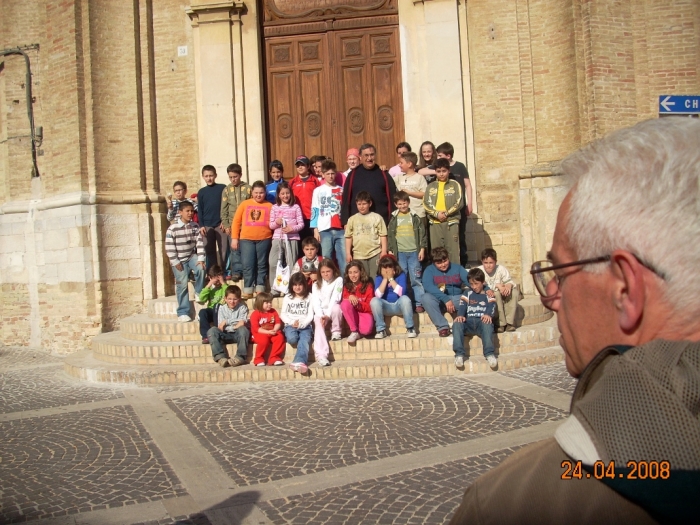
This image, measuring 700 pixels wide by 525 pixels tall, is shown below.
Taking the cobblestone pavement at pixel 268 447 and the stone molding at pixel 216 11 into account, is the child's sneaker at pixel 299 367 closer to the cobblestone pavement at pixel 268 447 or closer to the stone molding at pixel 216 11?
the cobblestone pavement at pixel 268 447

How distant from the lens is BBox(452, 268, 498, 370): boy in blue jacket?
27.1 feet

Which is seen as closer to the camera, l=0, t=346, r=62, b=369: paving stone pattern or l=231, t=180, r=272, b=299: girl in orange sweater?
l=231, t=180, r=272, b=299: girl in orange sweater

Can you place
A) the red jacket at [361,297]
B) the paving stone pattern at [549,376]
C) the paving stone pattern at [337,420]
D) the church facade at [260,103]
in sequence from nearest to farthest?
the paving stone pattern at [337,420], the paving stone pattern at [549,376], the red jacket at [361,297], the church facade at [260,103]

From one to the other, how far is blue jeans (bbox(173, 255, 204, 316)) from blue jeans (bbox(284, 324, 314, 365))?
2.13 metres

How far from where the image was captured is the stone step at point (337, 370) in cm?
828

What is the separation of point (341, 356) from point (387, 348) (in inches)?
23.8

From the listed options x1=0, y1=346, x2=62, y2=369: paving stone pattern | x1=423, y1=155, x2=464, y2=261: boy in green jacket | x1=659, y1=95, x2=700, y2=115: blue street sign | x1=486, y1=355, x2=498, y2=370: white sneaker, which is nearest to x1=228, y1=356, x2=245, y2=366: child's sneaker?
x1=486, y1=355, x2=498, y2=370: white sneaker

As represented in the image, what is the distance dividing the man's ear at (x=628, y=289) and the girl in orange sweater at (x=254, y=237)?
9048mm

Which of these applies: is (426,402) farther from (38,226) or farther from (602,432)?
(38,226)

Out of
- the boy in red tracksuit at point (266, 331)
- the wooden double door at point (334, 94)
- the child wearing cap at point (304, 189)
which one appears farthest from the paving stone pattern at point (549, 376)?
the wooden double door at point (334, 94)

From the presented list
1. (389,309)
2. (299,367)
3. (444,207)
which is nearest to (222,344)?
(299,367)

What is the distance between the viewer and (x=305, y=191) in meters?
10.7

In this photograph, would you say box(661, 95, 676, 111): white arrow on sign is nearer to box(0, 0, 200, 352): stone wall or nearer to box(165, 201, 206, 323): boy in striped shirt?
box(165, 201, 206, 323): boy in striped shirt

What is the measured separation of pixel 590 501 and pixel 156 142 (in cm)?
1293
